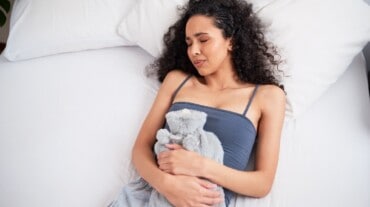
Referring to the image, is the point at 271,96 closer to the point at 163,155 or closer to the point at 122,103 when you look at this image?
the point at 163,155

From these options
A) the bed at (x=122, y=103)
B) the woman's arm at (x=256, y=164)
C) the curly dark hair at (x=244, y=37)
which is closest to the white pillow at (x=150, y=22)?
the bed at (x=122, y=103)

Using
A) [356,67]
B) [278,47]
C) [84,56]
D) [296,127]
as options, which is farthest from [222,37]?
[84,56]

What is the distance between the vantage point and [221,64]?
106 centimetres

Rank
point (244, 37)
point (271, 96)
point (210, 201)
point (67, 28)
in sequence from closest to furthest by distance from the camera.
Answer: point (210, 201)
point (271, 96)
point (244, 37)
point (67, 28)

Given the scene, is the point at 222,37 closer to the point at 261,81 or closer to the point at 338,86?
the point at 261,81

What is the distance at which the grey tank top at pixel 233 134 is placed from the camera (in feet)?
2.92

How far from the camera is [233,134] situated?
0.90 metres

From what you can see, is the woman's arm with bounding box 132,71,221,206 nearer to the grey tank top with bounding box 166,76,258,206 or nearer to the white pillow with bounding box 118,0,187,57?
the grey tank top with bounding box 166,76,258,206

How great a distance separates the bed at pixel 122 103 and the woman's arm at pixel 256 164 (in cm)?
6

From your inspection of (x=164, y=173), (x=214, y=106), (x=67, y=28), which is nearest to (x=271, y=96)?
(x=214, y=106)

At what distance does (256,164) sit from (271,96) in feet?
0.66

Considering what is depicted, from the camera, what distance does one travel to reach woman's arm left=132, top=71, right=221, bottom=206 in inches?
32.2

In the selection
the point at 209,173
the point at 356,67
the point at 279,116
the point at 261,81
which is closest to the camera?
the point at 209,173

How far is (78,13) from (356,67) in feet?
3.60
